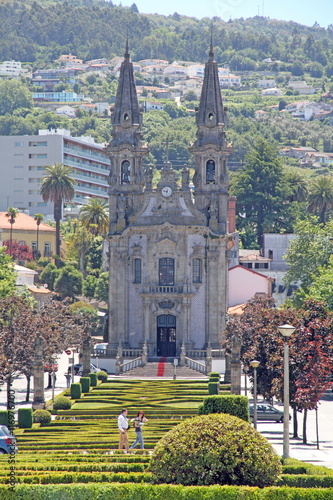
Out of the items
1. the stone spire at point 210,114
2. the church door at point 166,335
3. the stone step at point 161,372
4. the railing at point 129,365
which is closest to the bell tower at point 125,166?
the stone spire at point 210,114

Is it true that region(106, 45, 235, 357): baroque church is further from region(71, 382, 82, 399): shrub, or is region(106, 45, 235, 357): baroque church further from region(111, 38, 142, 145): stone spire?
region(71, 382, 82, 399): shrub

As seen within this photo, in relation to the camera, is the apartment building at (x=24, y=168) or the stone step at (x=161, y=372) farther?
the apartment building at (x=24, y=168)

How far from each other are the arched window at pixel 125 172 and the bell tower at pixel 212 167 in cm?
611

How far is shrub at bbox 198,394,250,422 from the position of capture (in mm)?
45594

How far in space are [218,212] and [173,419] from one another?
4200 centimetres

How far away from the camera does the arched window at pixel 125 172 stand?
105 metres

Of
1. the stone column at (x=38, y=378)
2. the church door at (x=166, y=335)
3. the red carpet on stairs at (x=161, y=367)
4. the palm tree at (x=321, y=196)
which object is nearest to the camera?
the stone column at (x=38, y=378)

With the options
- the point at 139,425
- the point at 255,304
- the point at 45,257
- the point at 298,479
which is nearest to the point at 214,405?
the point at 139,425

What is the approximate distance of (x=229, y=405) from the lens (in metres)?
45.9

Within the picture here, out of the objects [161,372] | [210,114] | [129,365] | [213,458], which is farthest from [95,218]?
[213,458]

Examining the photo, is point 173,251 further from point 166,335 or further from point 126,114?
point 126,114

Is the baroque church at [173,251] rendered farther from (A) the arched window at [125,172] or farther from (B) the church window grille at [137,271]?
(A) the arched window at [125,172]

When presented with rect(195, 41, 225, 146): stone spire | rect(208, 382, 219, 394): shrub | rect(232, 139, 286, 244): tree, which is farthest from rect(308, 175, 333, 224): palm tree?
rect(208, 382, 219, 394): shrub

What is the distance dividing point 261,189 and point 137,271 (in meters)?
55.2
